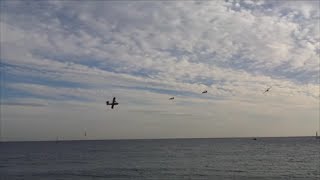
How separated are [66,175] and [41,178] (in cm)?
464

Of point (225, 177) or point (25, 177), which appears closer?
point (225, 177)

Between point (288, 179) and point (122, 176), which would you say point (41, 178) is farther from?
point (288, 179)

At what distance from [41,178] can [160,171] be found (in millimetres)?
20418

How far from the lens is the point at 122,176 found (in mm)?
68312

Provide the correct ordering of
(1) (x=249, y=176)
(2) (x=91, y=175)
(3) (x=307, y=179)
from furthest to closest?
(2) (x=91, y=175) < (1) (x=249, y=176) < (3) (x=307, y=179)

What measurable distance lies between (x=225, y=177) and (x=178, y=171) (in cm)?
1211

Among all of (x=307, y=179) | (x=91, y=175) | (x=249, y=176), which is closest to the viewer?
(x=307, y=179)

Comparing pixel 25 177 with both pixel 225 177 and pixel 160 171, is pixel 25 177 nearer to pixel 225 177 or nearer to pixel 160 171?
pixel 160 171

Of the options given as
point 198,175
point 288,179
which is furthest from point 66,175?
point 288,179

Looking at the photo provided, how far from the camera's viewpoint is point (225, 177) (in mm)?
65062

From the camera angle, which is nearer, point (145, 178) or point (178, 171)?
point (145, 178)

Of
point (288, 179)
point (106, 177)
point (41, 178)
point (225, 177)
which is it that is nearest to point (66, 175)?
point (41, 178)

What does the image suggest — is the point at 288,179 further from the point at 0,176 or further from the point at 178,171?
the point at 0,176

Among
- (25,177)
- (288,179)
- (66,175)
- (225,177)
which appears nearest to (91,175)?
(66,175)
